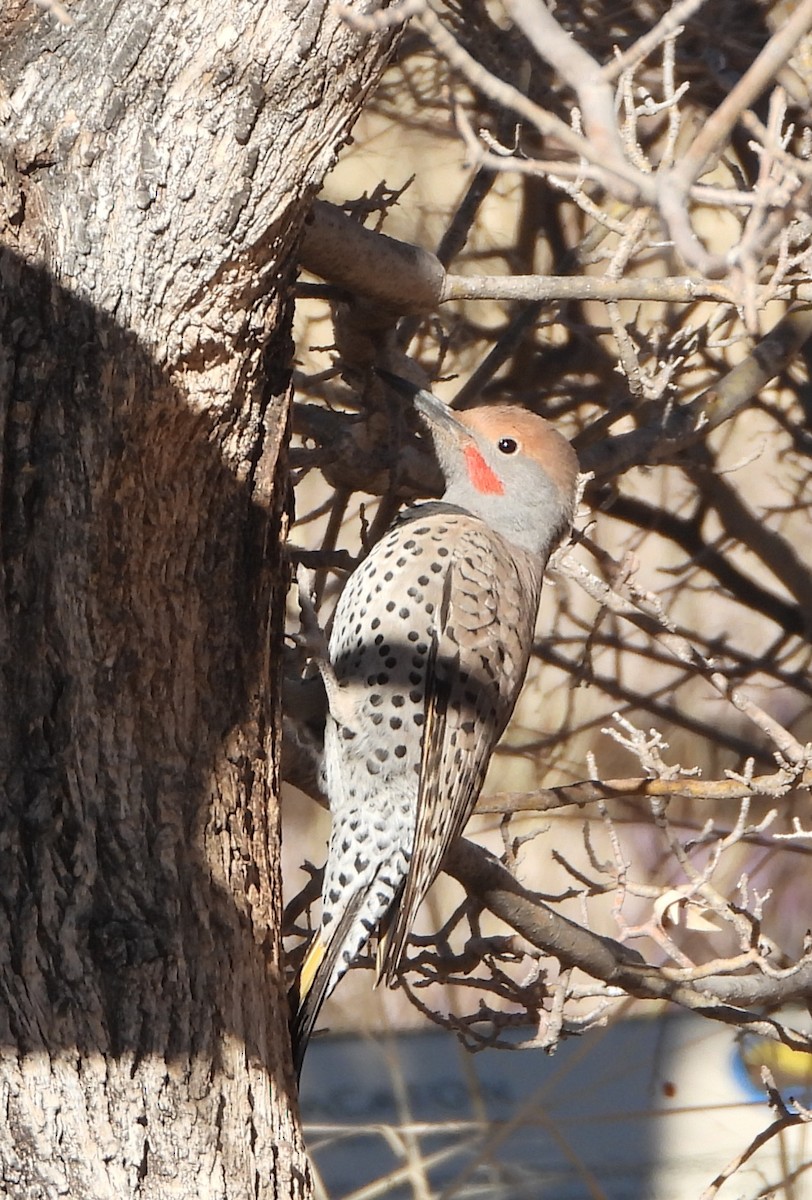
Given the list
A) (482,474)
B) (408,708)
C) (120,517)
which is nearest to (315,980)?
(408,708)

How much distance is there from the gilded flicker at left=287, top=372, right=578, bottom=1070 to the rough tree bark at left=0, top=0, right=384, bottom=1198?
3.08 feet

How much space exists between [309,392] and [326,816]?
1388 millimetres

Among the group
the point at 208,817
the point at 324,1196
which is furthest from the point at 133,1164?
the point at 324,1196

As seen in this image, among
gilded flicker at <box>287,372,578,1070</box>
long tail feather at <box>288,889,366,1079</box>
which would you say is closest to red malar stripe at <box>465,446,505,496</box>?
gilded flicker at <box>287,372,578,1070</box>

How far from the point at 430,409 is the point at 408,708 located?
74 cm

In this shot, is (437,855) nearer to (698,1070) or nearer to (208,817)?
(208,817)

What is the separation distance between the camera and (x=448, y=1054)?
4.47 meters

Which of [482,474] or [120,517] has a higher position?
[482,474]

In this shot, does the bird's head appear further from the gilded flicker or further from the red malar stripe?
the gilded flicker

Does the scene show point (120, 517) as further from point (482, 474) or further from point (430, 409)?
point (482, 474)

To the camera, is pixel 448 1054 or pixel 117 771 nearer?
pixel 117 771

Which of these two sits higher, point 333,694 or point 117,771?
point 333,694

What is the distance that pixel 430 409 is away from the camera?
3244 mm

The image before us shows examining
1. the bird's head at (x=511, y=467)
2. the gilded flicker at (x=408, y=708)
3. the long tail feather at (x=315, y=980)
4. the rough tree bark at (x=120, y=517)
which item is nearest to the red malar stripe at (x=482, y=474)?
the bird's head at (x=511, y=467)
